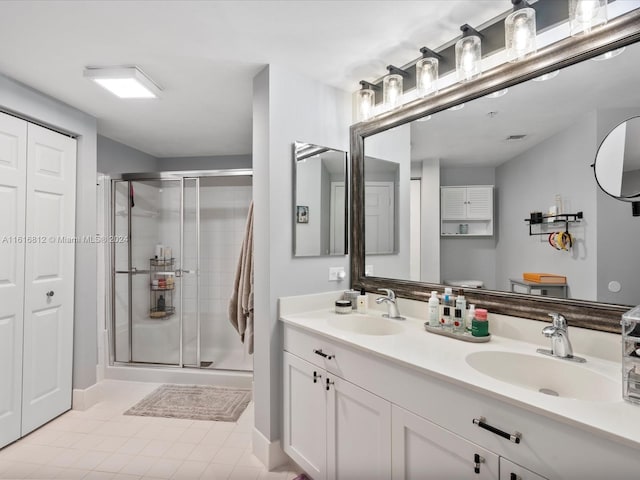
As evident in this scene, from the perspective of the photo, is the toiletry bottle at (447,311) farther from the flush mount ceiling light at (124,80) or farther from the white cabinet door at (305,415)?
the flush mount ceiling light at (124,80)

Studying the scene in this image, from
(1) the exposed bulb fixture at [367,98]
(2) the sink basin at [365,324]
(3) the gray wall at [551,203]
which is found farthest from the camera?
(1) the exposed bulb fixture at [367,98]

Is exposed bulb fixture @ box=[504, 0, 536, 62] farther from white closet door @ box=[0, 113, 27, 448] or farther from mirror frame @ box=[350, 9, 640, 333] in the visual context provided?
white closet door @ box=[0, 113, 27, 448]

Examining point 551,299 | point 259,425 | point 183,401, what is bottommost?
point 183,401

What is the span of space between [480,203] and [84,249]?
2.83 m

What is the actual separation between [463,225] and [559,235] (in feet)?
1.42

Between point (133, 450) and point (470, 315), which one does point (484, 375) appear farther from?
point (133, 450)

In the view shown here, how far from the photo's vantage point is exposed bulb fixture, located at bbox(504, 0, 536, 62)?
135cm

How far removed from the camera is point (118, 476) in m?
1.86

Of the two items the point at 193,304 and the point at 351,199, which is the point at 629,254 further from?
the point at 193,304

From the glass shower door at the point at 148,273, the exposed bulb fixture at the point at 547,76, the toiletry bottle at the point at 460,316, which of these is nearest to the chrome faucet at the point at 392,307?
the toiletry bottle at the point at 460,316

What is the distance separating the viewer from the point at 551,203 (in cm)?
141

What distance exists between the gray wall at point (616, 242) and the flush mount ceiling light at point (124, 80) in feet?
7.51

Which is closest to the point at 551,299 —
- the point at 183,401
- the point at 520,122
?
the point at 520,122

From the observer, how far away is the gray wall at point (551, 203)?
130 centimetres
